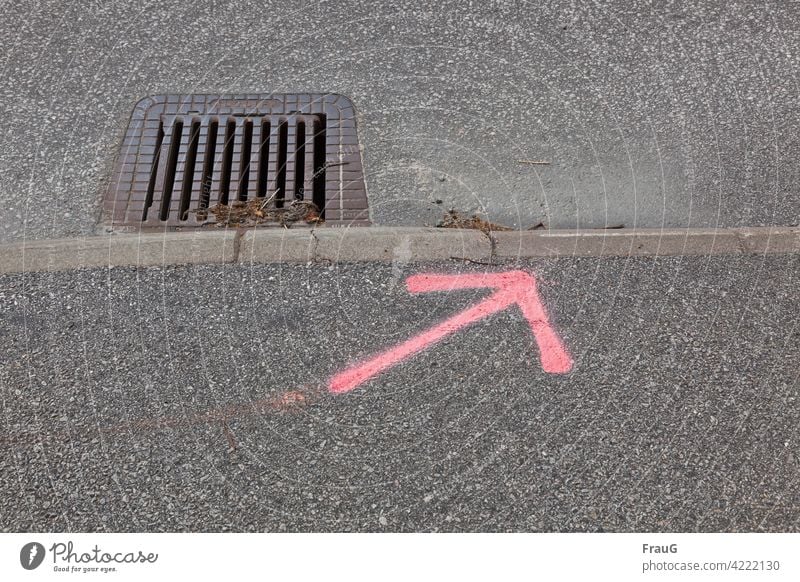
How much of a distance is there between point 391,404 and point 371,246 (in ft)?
2.38

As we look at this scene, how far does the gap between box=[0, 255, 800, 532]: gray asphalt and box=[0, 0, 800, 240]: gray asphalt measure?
17.2 inches

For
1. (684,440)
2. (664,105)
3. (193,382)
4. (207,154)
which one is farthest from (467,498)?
(664,105)

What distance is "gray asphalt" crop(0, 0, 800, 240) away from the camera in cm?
313

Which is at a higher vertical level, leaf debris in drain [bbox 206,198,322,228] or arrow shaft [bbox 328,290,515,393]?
leaf debris in drain [bbox 206,198,322,228]

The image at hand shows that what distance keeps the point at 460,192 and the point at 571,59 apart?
1170 mm

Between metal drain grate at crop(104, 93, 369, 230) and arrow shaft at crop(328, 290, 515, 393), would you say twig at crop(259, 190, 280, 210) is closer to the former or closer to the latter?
metal drain grate at crop(104, 93, 369, 230)

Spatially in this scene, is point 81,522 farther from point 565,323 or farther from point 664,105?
point 664,105

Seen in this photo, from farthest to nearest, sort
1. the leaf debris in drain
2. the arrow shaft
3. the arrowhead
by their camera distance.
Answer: the leaf debris in drain
the arrowhead
the arrow shaft

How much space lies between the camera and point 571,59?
150 inches

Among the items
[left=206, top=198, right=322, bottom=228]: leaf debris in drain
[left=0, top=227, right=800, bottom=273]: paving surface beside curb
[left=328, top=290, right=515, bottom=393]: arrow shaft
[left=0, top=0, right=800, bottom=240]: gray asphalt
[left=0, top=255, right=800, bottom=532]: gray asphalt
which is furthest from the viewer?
[left=0, top=0, right=800, bottom=240]: gray asphalt

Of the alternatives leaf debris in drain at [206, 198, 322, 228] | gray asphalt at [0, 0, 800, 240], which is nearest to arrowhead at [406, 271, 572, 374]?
gray asphalt at [0, 0, 800, 240]

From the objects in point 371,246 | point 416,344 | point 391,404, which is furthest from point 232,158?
point 391,404

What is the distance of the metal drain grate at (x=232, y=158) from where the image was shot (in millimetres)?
3082

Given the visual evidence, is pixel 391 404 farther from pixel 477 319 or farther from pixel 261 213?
pixel 261 213
